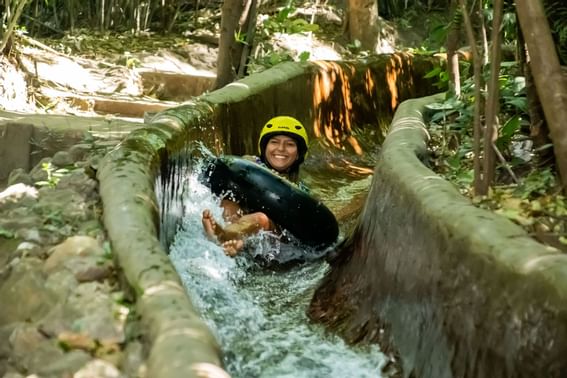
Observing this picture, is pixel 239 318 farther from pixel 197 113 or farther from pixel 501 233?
pixel 197 113

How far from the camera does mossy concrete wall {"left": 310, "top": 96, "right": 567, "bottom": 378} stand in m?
2.40

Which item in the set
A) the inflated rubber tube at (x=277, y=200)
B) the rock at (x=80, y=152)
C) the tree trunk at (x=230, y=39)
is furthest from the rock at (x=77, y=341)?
the tree trunk at (x=230, y=39)

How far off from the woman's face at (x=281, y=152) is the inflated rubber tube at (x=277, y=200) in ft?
1.77

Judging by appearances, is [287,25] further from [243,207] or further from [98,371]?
[98,371]

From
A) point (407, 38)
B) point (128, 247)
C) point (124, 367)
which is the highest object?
point (407, 38)

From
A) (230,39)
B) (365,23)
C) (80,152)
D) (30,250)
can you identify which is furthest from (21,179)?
(365,23)

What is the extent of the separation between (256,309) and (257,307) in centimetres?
4

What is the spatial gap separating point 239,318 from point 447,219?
1.36 m

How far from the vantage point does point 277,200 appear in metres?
4.96

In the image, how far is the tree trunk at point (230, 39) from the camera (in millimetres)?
7723

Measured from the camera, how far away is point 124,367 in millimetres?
2326

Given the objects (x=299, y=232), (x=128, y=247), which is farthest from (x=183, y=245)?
(x=128, y=247)

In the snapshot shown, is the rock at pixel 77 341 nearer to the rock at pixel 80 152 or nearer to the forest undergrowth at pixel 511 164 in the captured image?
the forest undergrowth at pixel 511 164

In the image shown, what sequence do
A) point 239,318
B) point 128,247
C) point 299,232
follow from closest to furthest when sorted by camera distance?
point 128,247 → point 239,318 → point 299,232
